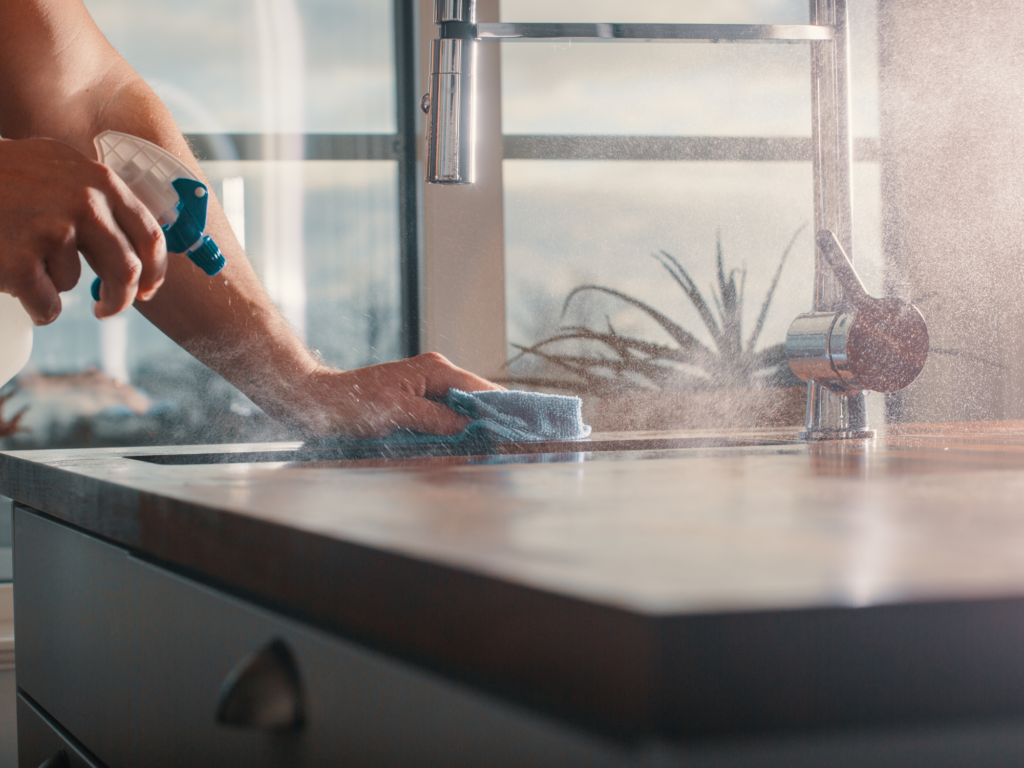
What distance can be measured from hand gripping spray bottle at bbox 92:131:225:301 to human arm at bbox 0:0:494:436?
0.23 m

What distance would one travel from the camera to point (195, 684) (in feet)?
1.06

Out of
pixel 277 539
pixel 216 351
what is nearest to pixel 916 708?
pixel 277 539

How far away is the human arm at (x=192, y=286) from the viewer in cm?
76

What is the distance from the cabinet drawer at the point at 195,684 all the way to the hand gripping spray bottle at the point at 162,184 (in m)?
0.18

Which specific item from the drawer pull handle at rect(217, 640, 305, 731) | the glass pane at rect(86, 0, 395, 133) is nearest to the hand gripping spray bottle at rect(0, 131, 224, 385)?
the drawer pull handle at rect(217, 640, 305, 731)

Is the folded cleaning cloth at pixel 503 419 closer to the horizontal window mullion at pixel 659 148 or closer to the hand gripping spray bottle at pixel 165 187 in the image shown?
the hand gripping spray bottle at pixel 165 187

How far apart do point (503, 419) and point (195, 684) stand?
423 mm

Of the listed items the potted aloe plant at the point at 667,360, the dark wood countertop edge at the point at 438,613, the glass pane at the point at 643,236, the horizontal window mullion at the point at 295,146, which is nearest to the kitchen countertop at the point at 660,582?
the dark wood countertop edge at the point at 438,613

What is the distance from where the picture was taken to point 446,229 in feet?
5.47

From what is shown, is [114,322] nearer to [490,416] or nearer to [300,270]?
[300,270]

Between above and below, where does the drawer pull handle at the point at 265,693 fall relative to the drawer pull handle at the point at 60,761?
above

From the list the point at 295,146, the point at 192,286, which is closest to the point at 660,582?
the point at 192,286

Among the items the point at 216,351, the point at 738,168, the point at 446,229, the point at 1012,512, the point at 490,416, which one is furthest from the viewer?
the point at 446,229

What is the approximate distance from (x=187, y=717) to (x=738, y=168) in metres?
1.41
